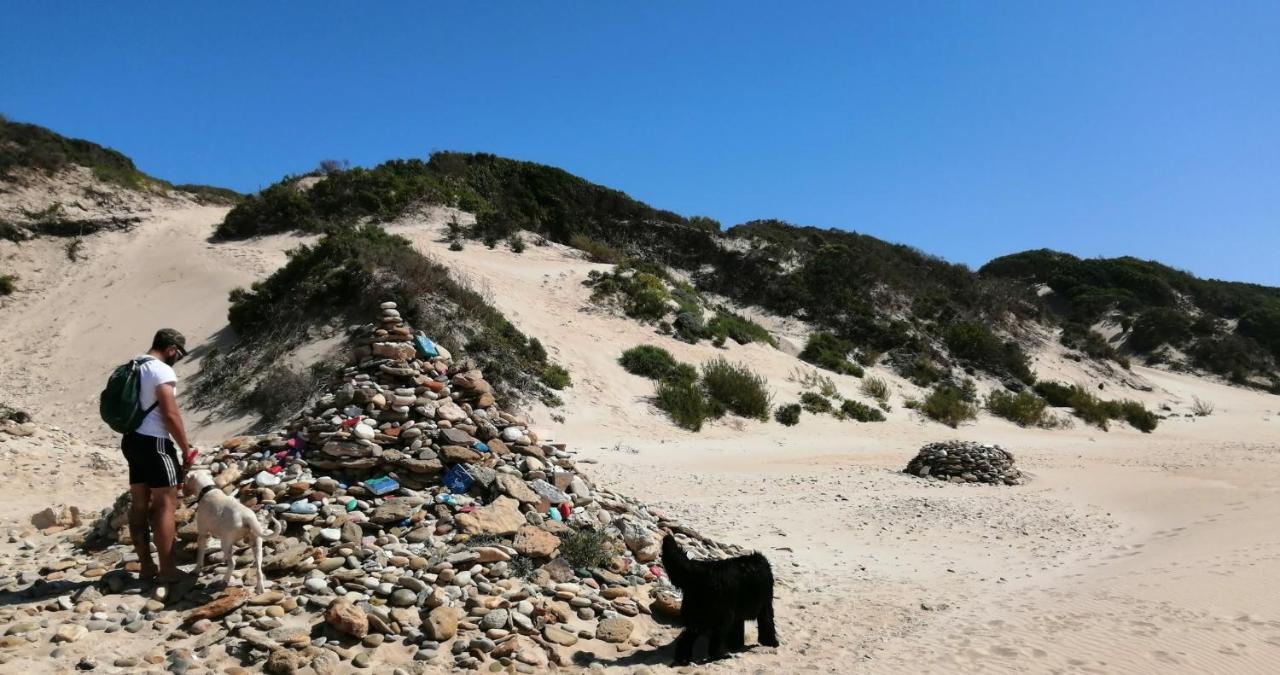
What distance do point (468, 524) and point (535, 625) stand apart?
125 centimetres

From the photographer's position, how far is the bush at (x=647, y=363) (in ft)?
59.0

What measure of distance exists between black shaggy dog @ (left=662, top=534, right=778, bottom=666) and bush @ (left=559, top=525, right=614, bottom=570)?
4.15ft

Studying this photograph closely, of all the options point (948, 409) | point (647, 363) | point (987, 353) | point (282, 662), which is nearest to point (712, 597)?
point (282, 662)

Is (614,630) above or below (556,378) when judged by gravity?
below

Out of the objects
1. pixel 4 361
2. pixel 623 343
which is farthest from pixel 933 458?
pixel 4 361

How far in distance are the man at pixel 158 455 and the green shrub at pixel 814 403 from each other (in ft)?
50.8

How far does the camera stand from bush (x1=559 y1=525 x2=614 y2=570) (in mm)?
5699

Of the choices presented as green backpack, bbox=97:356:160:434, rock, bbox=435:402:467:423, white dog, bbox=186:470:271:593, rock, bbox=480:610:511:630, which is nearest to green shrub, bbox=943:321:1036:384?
A: rock, bbox=435:402:467:423

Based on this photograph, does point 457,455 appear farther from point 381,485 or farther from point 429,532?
point 429,532

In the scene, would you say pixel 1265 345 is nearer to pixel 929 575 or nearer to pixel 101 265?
pixel 929 575

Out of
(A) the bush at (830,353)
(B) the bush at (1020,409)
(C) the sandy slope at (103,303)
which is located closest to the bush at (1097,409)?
(B) the bush at (1020,409)

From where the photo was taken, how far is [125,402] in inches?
177

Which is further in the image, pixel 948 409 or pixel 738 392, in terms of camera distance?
pixel 948 409

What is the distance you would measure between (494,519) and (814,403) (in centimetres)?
1405
